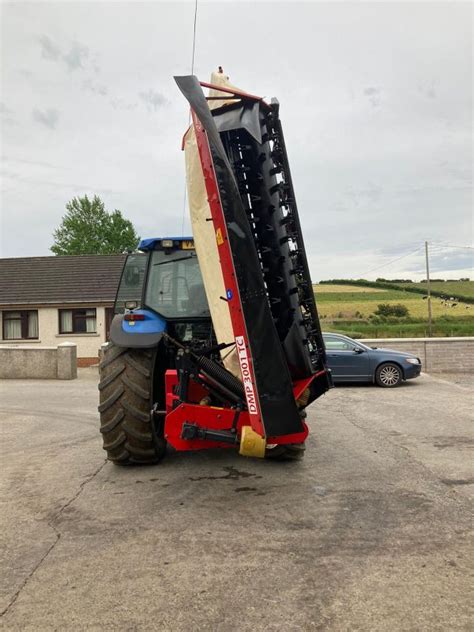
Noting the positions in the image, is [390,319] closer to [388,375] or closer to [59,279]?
[59,279]

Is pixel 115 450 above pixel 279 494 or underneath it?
above

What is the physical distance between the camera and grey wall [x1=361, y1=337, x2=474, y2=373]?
14.7 meters

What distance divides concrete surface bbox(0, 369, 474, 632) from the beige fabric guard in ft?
4.16

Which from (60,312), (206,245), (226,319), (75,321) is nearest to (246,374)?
(226,319)

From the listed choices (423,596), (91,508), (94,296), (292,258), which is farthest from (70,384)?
(423,596)

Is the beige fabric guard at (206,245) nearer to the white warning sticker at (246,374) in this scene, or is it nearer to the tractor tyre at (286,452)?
the white warning sticker at (246,374)

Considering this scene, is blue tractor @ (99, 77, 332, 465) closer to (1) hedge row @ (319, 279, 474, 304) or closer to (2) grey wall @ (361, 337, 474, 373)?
(2) grey wall @ (361, 337, 474, 373)

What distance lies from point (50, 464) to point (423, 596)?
161 inches

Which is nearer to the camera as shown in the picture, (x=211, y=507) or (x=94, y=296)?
(x=211, y=507)

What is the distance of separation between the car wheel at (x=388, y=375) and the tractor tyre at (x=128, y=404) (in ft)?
28.0

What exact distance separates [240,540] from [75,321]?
60.5 feet

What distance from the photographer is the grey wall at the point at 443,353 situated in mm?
14719

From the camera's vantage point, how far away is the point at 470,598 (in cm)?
252

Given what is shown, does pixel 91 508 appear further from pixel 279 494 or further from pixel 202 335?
pixel 202 335
